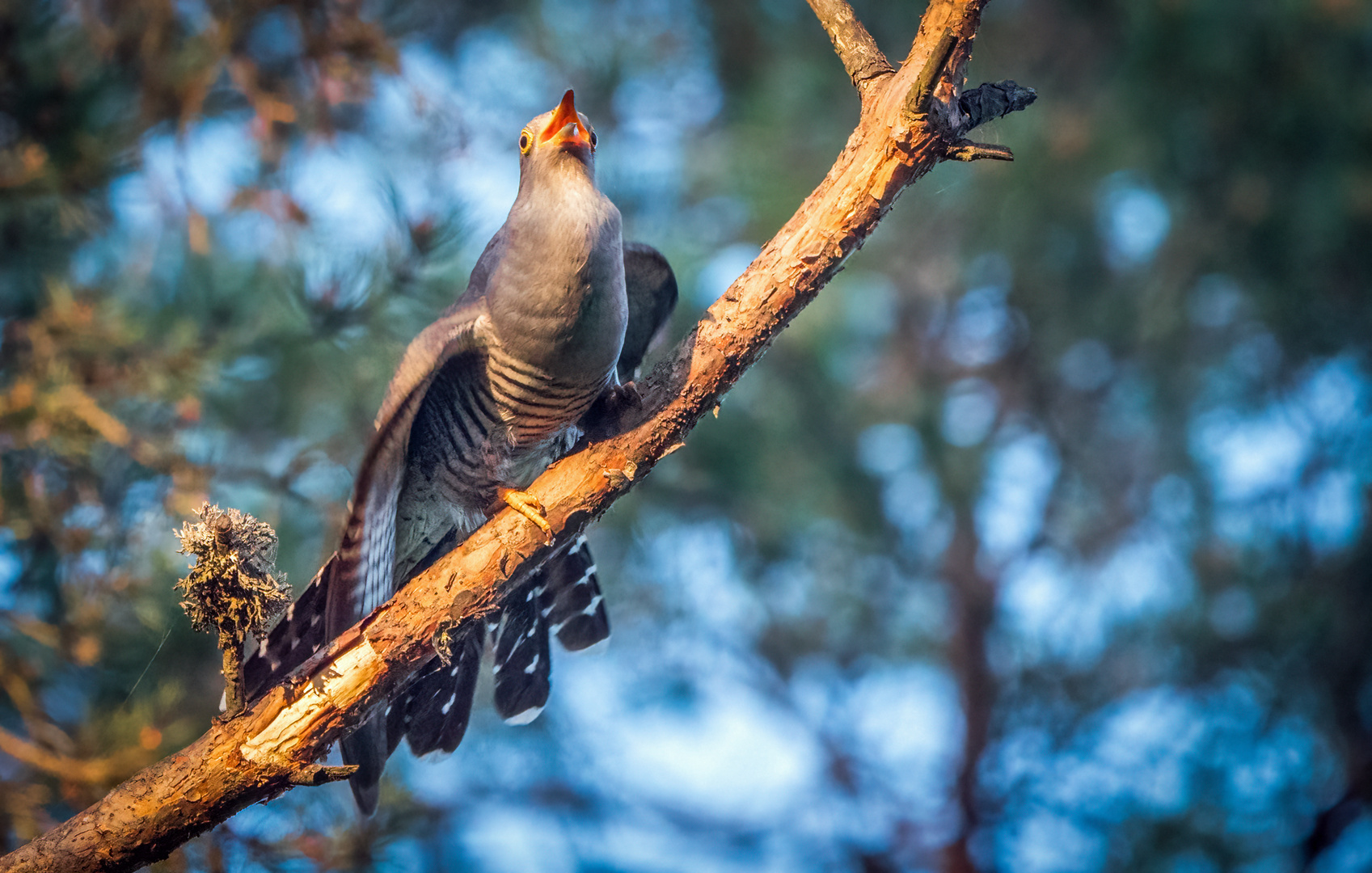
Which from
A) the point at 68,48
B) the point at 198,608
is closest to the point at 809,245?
the point at 198,608

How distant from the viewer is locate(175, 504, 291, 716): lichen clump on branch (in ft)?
3.21

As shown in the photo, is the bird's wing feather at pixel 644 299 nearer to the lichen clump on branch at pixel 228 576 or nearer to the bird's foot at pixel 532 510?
the bird's foot at pixel 532 510

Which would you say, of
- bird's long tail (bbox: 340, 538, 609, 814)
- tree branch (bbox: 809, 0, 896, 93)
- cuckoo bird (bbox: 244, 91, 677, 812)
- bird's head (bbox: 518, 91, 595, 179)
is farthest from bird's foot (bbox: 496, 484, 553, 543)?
tree branch (bbox: 809, 0, 896, 93)

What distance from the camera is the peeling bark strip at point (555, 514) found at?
1116 millimetres

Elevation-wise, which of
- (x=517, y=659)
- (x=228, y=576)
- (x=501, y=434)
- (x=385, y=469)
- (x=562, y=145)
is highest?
(x=562, y=145)

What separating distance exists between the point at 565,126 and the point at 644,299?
38 centimetres

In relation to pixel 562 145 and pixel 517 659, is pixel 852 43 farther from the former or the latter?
pixel 517 659

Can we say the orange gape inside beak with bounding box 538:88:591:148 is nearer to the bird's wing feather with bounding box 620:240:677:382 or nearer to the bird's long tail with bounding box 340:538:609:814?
the bird's wing feather with bounding box 620:240:677:382

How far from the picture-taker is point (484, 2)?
327 centimetres

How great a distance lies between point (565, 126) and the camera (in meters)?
1.38

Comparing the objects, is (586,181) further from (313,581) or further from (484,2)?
(484,2)

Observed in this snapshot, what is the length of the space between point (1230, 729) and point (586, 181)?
2720 millimetres

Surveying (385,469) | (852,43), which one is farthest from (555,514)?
(852,43)

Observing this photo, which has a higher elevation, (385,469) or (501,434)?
(501,434)
